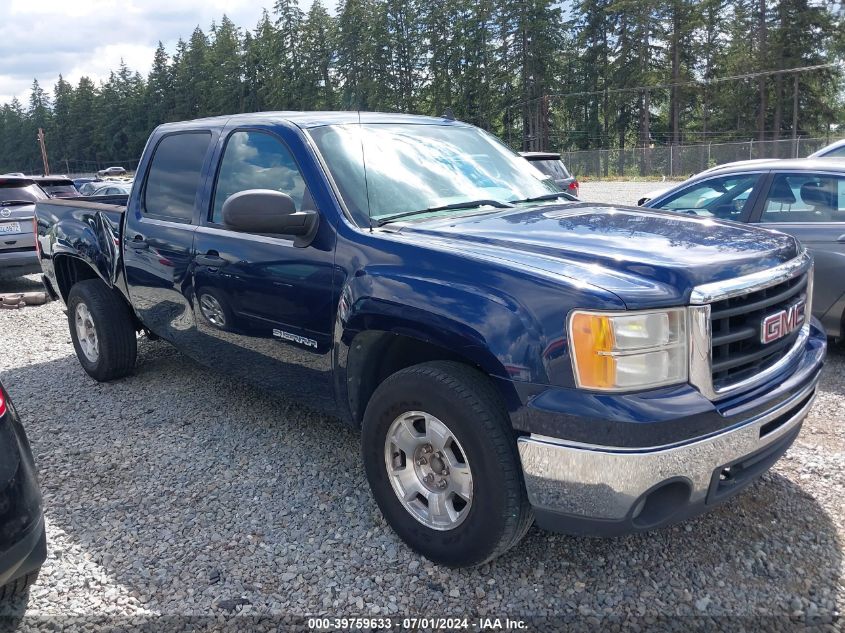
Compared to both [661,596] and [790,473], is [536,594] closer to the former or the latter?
[661,596]

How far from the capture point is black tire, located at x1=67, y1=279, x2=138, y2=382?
5227 mm

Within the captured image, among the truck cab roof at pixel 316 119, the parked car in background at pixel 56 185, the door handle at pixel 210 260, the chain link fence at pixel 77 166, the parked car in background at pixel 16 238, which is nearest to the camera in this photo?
the truck cab roof at pixel 316 119

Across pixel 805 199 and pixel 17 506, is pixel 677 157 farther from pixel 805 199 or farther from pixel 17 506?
pixel 17 506

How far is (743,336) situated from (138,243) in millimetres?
3744

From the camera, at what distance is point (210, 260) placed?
12.8 ft

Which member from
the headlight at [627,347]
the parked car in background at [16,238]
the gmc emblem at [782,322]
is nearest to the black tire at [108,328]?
the headlight at [627,347]

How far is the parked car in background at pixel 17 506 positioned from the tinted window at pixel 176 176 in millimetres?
1931

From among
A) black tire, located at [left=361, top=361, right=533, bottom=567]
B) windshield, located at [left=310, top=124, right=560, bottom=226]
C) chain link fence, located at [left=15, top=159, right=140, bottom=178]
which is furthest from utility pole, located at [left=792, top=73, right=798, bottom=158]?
chain link fence, located at [left=15, top=159, right=140, bottom=178]

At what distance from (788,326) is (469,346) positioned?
1.37m

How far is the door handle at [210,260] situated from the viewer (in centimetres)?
383

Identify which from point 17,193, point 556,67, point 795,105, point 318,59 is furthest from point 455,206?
point 318,59

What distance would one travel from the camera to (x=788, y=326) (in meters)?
2.86

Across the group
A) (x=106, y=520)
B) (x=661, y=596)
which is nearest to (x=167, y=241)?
(x=106, y=520)

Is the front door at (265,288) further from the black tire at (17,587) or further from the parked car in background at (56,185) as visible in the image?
the parked car in background at (56,185)
